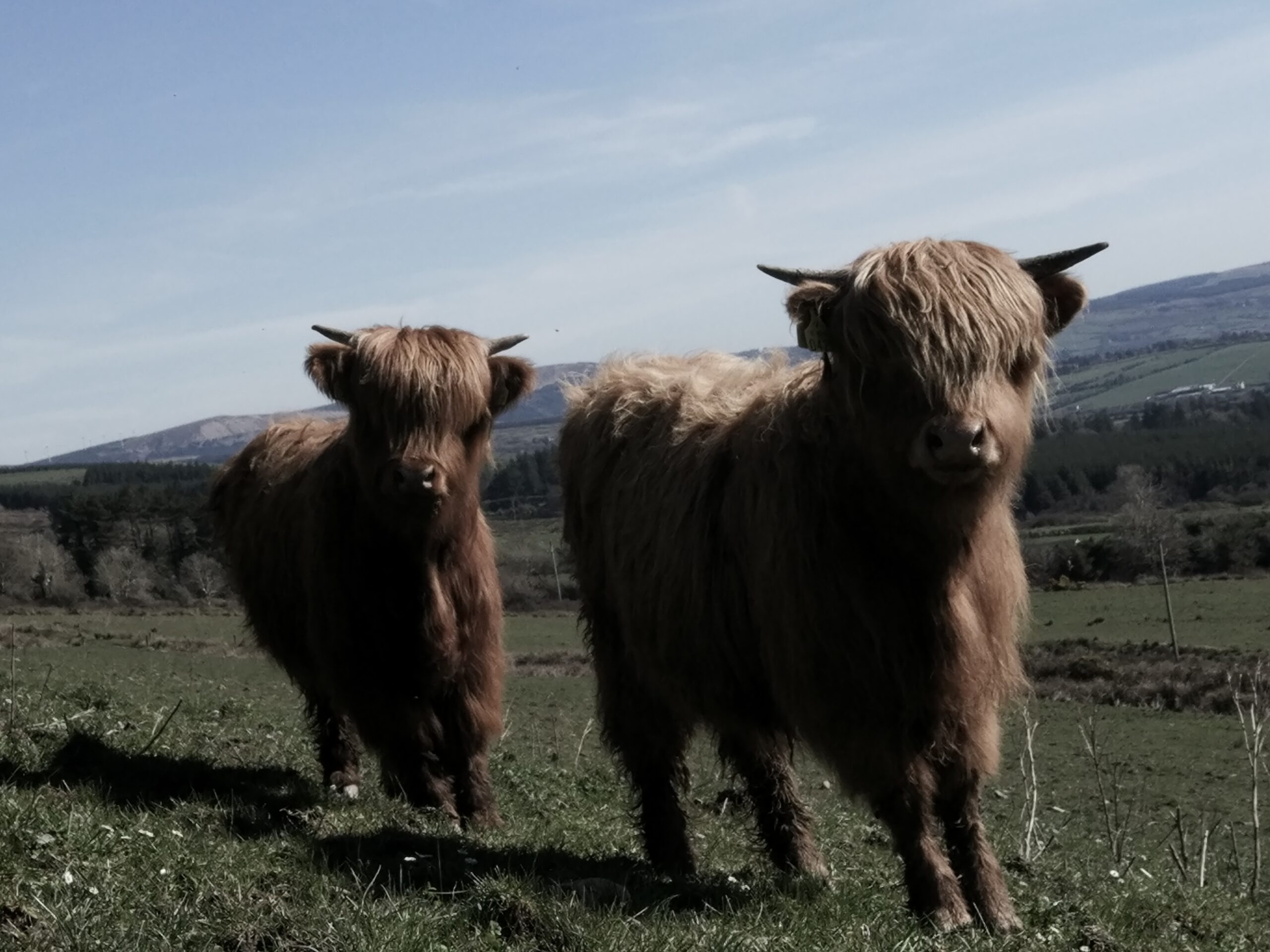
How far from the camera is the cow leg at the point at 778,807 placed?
245 inches

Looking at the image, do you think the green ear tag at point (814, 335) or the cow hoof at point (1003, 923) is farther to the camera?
the green ear tag at point (814, 335)

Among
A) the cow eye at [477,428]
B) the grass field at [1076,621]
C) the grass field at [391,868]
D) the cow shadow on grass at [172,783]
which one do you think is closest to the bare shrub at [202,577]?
the grass field at [1076,621]

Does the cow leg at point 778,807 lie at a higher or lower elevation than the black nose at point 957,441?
lower

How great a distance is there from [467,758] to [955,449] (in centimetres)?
356

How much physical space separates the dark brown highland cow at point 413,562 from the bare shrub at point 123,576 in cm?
4810

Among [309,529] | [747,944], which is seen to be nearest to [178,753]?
[309,529]

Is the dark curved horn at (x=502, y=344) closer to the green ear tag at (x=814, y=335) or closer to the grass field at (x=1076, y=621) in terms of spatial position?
the green ear tag at (x=814, y=335)

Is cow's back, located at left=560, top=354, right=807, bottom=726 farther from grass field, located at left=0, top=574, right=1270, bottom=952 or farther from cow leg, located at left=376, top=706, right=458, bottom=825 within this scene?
cow leg, located at left=376, top=706, right=458, bottom=825

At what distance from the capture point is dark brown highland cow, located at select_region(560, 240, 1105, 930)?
4613 mm

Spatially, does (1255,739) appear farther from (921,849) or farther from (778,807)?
(921,849)

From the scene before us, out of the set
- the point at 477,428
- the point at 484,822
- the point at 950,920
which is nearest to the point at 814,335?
the point at 950,920

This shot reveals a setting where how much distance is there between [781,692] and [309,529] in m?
3.15

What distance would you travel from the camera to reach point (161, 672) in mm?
18844

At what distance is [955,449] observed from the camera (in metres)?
4.32
